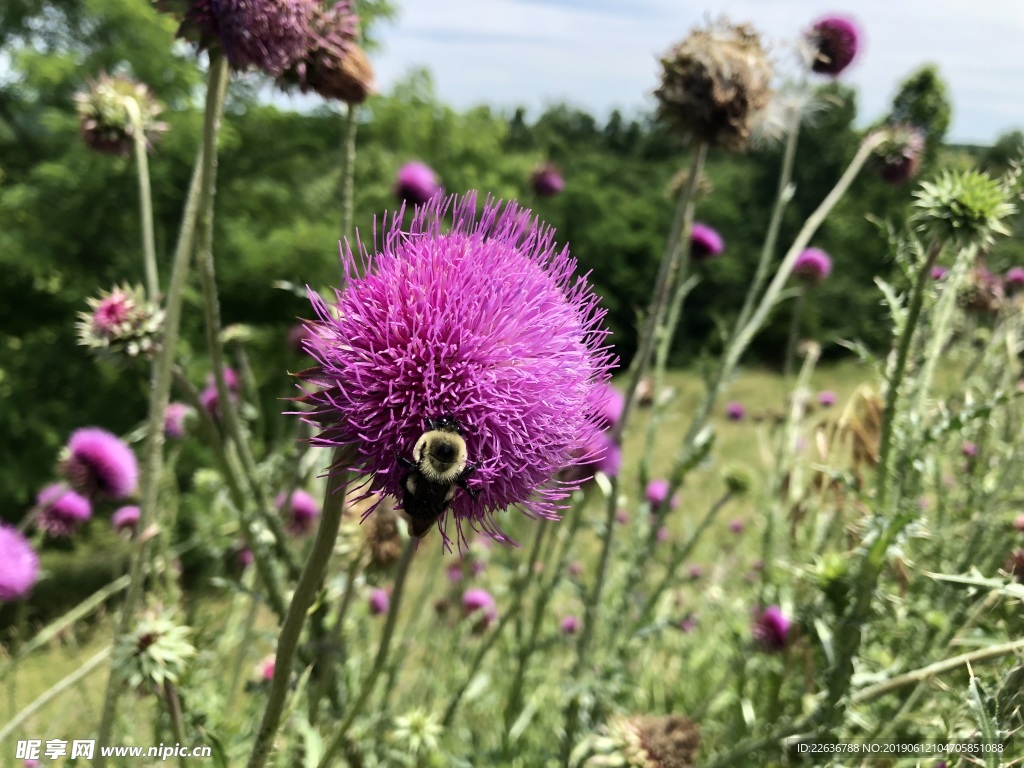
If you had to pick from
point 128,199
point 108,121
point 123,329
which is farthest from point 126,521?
point 128,199

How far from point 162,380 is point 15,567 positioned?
72.0 inches

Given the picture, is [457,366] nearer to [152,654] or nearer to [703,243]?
[152,654]

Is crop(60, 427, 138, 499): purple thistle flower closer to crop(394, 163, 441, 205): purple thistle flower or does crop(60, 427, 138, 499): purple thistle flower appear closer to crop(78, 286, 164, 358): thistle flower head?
crop(78, 286, 164, 358): thistle flower head

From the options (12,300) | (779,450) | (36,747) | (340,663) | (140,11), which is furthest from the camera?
(12,300)

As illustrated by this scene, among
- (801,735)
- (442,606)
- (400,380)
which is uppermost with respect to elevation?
(400,380)

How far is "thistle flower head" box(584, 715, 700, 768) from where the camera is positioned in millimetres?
2629

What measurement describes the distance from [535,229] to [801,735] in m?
1.97

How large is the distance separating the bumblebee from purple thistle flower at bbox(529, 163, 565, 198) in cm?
546

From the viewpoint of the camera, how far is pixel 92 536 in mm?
9508

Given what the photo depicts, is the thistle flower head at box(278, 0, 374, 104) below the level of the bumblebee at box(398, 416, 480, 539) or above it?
above

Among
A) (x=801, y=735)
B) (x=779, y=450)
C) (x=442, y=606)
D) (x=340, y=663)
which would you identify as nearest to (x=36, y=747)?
(x=340, y=663)

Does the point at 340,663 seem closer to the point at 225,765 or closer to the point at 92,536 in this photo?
the point at 225,765

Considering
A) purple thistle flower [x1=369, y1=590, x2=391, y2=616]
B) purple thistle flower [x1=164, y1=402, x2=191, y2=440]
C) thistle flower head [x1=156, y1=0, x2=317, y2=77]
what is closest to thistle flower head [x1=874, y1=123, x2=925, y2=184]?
thistle flower head [x1=156, y1=0, x2=317, y2=77]

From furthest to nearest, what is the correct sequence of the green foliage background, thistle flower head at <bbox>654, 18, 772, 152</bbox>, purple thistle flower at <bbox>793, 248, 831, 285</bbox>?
1. the green foliage background
2. purple thistle flower at <bbox>793, 248, 831, 285</bbox>
3. thistle flower head at <bbox>654, 18, 772, 152</bbox>
